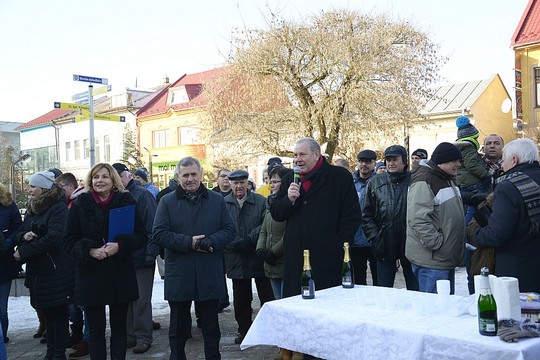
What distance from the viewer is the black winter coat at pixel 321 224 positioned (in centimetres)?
458

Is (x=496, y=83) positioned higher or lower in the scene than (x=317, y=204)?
higher

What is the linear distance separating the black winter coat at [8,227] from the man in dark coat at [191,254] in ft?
6.64

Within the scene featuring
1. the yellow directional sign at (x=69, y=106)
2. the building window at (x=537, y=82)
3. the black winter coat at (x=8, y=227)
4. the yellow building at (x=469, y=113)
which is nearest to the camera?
the black winter coat at (x=8, y=227)

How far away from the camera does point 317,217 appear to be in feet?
15.1

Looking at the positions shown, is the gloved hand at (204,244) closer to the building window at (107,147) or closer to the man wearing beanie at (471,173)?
the man wearing beanie at (471,173)

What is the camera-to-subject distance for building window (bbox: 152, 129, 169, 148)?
125 ft

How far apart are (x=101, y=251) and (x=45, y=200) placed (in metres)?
1.19

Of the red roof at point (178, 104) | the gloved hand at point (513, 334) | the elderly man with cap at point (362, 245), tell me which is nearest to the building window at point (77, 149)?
the red roof at point (178, 104)

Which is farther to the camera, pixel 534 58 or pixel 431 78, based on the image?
pixel 534 58

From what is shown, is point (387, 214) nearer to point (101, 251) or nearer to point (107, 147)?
point (101, 251)

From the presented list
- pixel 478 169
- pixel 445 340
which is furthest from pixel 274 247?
pixel 445 340

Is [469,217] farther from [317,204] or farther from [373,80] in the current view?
[373,80]

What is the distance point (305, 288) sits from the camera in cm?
376

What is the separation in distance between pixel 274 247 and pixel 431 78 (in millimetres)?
13765
